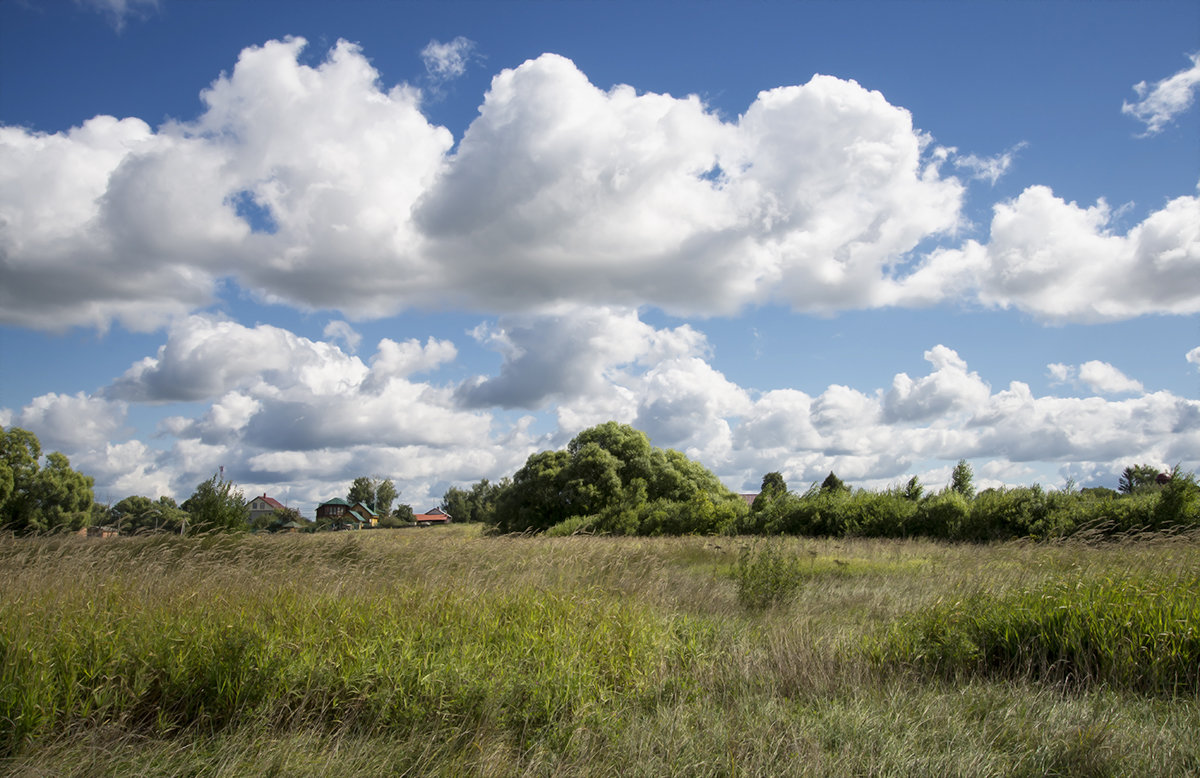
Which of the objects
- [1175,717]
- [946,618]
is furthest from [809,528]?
[1175,717]

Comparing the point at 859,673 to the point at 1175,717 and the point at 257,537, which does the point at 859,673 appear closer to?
the point at 1175,717

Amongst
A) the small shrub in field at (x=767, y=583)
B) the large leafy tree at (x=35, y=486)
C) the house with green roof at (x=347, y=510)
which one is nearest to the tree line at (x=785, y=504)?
the small shrub in field at (x=767, y=583)

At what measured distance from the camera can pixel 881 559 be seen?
16.7m

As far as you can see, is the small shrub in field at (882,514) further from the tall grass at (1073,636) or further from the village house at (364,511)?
the village house at (364,511)

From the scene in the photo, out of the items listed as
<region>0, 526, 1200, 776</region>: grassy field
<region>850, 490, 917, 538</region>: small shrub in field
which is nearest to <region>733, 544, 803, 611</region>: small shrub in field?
<region>0, 526, 1200, 776</region>: grassy field

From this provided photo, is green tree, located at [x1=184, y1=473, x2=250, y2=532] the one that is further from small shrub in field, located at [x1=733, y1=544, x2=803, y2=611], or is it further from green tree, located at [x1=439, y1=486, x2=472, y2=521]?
green tree, located at [x1=439, y1=486, x2=472, y2=521]

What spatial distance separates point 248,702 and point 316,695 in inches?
21.9

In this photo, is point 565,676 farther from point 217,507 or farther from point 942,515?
point 942,515

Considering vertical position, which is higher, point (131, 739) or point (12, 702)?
point (12, 702)

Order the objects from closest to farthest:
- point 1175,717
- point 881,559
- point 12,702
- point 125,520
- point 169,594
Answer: point 12,702 → point 1175,717 → point 169,594 → point 125,520 → point 881,559

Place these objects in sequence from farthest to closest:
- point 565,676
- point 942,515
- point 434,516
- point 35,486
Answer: point 434,516 < point 35,486 < point 942,515 < point 565,676

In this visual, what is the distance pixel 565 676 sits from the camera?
236 inches

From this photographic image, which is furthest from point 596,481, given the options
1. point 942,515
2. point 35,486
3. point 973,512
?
point 35,486

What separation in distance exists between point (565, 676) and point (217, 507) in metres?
11.8
